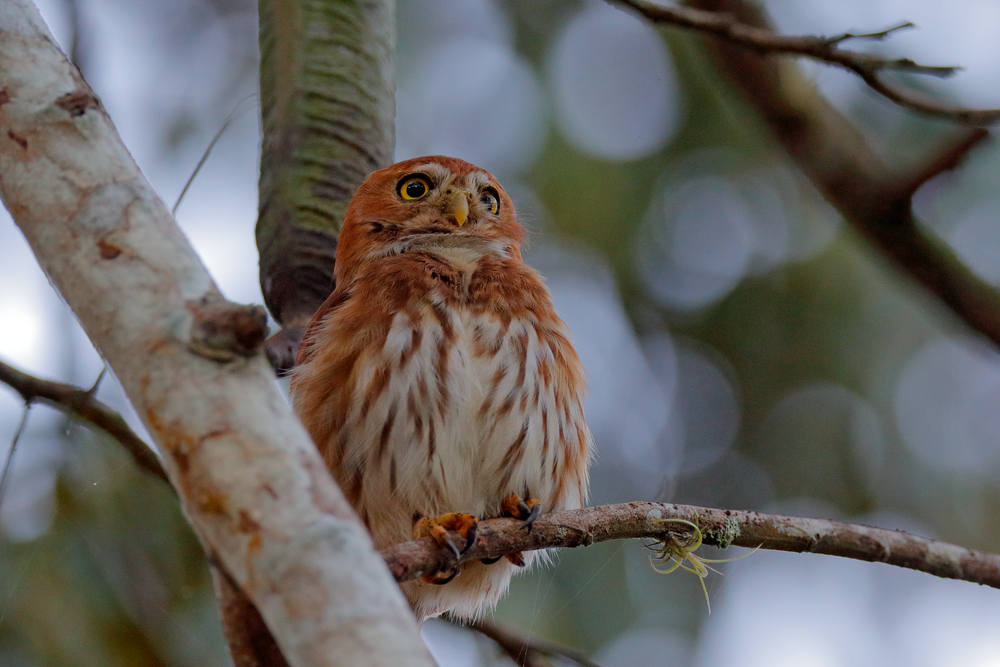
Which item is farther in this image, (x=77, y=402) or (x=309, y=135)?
(x=309, y=135)

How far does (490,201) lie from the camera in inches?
156

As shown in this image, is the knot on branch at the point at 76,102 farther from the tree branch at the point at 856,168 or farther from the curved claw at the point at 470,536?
the tree branch at the point at 856,168

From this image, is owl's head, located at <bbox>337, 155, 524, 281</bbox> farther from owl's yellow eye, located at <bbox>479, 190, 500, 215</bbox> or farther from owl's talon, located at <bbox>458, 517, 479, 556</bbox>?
owl's talon, located at <bbox>458, 517, 479, 556</bbox>

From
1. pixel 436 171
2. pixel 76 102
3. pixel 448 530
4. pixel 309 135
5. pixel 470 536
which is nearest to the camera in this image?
pixel 76 102

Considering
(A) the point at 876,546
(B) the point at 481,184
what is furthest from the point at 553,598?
(A) the point at 876,546

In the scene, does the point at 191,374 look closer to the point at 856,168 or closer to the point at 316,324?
the point at 316,324

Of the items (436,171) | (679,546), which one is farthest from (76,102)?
(436,171)

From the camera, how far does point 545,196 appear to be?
6.27 m

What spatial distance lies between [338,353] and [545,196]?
3.59m

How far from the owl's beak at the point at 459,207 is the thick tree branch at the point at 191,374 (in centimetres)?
204

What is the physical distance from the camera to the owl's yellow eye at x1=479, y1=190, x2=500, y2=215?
3916 millimetres

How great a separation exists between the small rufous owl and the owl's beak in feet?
1.21

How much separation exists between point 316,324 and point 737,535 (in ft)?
5.16

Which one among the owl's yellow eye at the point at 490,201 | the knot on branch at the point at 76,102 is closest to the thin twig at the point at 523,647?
the owl's yellow eye at the point at 490,201
